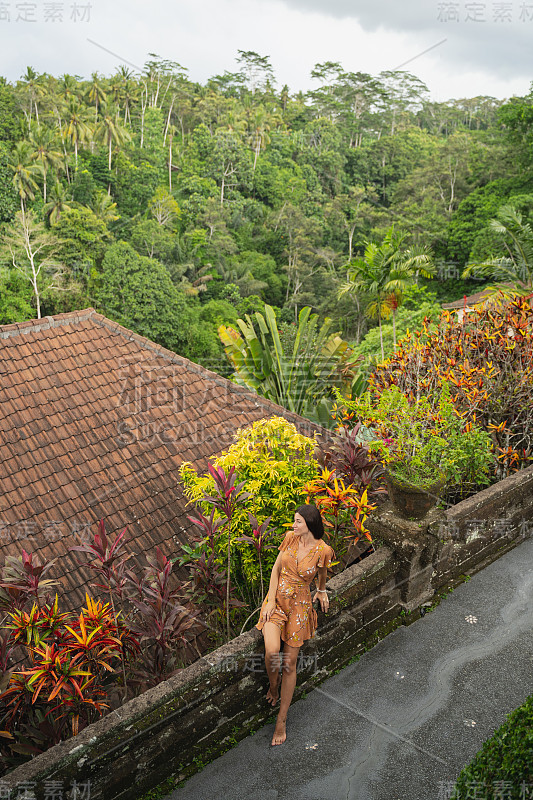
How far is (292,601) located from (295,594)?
1.6 inches

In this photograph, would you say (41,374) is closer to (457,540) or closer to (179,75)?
(457,540)

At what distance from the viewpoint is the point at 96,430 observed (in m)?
6.07

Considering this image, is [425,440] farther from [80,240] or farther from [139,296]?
[80,240]

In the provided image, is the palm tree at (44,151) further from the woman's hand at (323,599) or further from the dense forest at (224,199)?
the woman's hand at (323,599)

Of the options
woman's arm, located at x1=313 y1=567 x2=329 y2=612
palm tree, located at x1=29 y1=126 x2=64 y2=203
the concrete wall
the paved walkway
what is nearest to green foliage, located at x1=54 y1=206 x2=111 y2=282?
palm tree, located at x1=29 y1=126 x2=64 y2=203

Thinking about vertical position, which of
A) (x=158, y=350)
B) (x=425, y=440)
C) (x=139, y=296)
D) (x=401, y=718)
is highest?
(x=425, y=440)

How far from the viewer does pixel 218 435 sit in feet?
21.7

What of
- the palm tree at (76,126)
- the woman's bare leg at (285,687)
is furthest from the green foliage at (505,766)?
the palm tree at (76,126)

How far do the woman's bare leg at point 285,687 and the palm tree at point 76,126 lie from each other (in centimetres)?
4633

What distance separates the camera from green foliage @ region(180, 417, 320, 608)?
3.96m

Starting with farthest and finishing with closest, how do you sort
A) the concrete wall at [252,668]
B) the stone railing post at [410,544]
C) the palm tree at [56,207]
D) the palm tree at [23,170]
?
the palm tree at [56,207] → the palm tree at [23,170] → the stone railing post at [410,544] → the concrete wall at [252,668]

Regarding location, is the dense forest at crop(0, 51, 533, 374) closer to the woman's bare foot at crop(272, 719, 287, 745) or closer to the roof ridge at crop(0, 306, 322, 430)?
the roof ridge at crop(0, 306, 322, 430)

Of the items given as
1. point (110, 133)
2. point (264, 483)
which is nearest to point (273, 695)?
point (264, 483)

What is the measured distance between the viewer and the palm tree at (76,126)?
143ft
